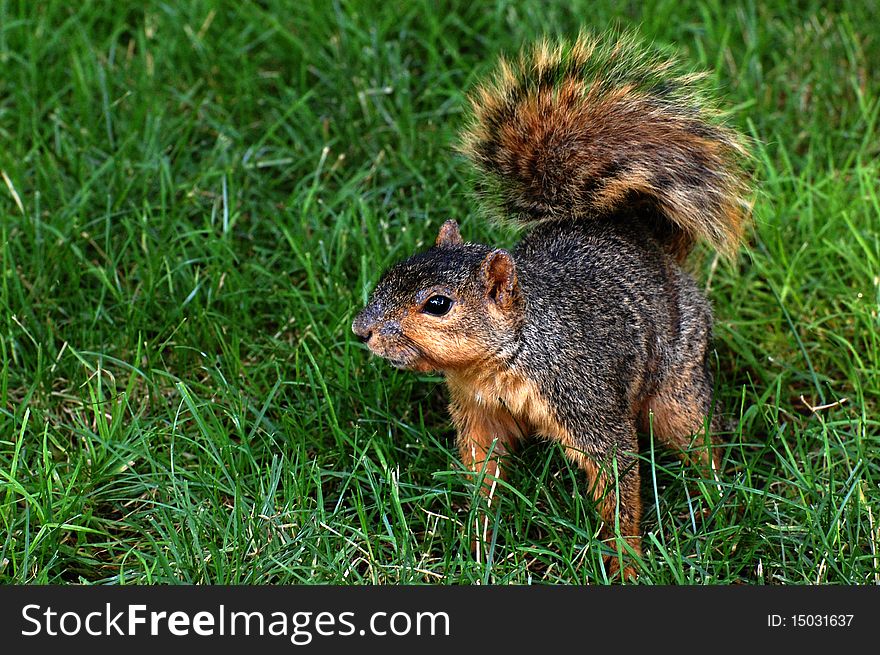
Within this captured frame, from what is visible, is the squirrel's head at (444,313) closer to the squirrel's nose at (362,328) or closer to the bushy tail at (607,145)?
the squirrel's nose at (362,328)

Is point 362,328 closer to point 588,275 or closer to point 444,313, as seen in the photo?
point 444,313

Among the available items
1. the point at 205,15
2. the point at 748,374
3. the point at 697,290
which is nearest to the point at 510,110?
the point at 697,290

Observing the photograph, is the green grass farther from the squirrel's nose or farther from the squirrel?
the squirrel's nose

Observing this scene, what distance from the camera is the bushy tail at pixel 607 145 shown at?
10.0 ft

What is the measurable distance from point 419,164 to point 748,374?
1283 mm

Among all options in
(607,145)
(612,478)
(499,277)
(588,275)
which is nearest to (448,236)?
(499,277)

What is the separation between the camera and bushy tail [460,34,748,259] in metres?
3.06

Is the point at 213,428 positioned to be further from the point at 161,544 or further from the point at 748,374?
the point at 748,374

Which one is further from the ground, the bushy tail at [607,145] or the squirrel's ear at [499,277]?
the bushy tail at [607,145]

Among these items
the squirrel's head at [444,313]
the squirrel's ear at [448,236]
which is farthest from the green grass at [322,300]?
the squirrel's ear at [448,236]

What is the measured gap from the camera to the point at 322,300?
138 inches

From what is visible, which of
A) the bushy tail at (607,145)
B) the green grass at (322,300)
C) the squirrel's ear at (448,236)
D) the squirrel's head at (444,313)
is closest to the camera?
the squirrel's head at (444,313)

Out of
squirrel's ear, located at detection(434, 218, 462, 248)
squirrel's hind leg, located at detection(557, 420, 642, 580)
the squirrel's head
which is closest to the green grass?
squirrel's hind leg, located at detection(557, 420, 642, 580)

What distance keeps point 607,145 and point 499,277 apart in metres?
0.60
